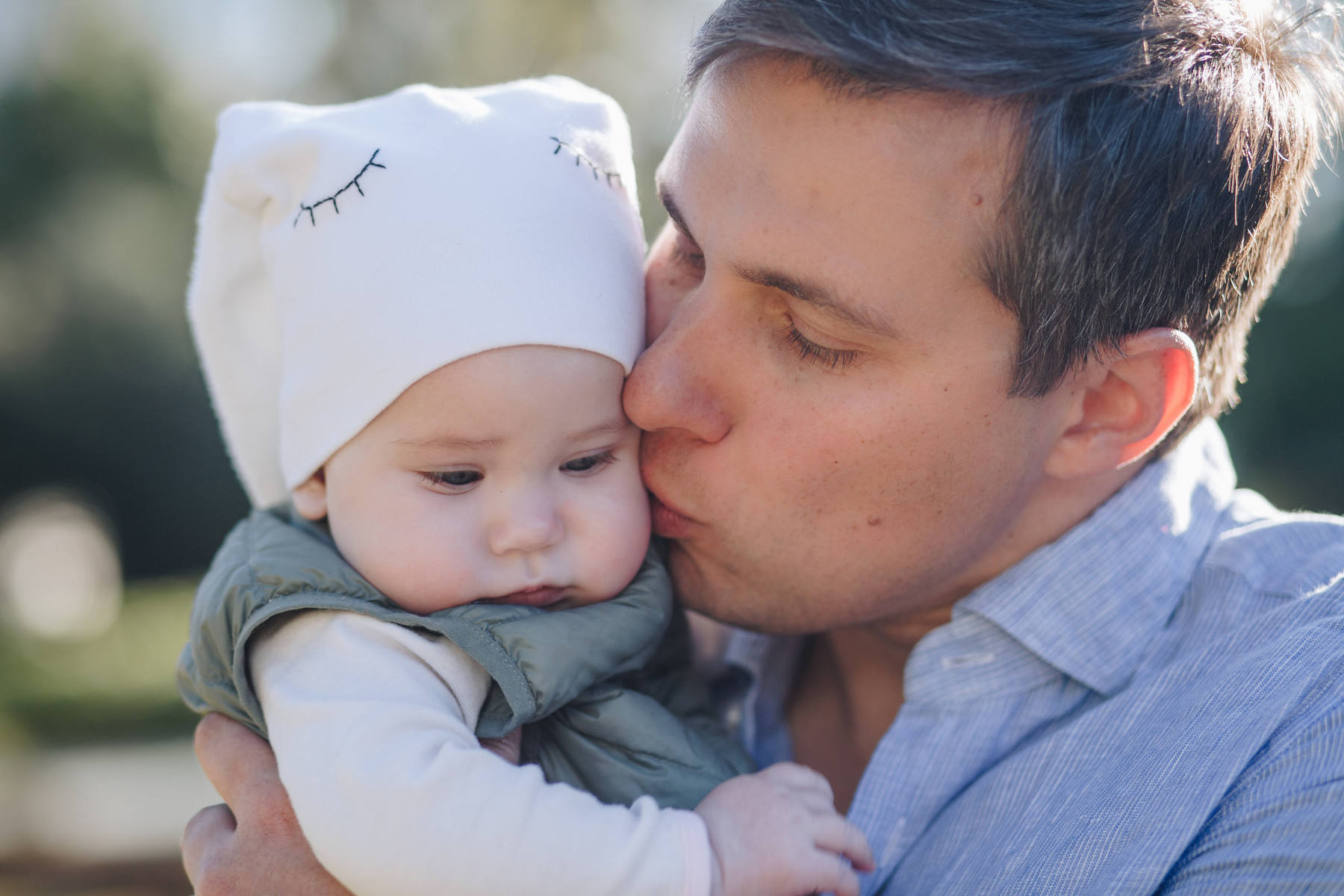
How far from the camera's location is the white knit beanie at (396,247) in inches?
77.2

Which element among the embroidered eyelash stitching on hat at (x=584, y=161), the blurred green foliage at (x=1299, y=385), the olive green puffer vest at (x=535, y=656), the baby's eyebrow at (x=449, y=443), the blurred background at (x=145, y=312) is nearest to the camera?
the olive green puffer vest at (x=535, y=656)

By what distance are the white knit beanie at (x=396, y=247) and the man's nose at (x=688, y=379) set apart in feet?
0.28

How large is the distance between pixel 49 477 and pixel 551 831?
17241 mm

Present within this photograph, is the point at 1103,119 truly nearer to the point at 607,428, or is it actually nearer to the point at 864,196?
the point at 864,196

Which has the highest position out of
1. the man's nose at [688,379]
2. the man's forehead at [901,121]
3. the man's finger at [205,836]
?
the man's forehead at [901,121]

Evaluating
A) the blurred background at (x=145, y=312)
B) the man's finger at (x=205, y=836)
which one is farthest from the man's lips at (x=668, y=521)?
the blurred background at (x=145, y=312)

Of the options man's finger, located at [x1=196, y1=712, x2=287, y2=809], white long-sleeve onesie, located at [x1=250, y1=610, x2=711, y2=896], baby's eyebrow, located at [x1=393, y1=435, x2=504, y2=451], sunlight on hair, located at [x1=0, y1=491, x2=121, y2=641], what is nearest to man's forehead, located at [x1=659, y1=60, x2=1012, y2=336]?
baby's eyebrow, located at [x1=393, y1=435, x2=504, y2=451]

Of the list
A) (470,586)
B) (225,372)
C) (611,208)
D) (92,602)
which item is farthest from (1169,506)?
(92,602)

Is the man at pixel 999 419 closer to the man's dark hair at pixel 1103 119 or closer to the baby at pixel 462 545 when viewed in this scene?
the man's dark hair at pixel 1103 119

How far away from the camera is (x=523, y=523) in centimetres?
194

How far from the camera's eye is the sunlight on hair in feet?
45.3

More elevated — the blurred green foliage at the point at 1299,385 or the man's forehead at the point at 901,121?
the man's forehead at the point at 901,121

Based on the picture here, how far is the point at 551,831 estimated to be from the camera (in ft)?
5.28

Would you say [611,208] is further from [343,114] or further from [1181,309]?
[1181,309]
